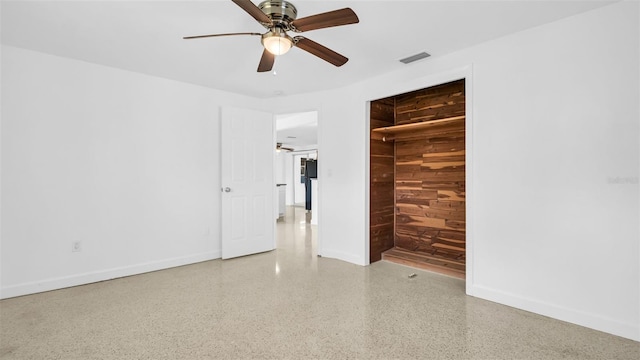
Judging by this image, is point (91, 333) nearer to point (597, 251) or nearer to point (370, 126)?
point (370, 126)

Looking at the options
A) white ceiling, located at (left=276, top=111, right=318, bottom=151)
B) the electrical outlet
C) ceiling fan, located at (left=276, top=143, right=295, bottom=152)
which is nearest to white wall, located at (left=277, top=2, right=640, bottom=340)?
white ceiling, located at (left=276, top=111, right=318, bottom=151)

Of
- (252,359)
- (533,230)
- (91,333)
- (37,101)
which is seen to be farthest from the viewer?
(37,101)

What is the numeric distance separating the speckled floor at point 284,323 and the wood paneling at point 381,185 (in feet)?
2.40

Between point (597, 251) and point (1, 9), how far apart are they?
4929 millimetres

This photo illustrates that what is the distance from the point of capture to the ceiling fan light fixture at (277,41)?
2.19 metres

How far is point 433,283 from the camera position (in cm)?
325

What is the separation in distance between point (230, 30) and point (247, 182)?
7.71ft

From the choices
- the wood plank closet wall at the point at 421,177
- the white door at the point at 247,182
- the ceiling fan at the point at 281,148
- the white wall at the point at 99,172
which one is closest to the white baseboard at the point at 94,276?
the white wall at the point at 99,172

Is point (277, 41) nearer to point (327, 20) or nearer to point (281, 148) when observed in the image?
point (327, 20)

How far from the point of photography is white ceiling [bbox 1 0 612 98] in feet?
7.35

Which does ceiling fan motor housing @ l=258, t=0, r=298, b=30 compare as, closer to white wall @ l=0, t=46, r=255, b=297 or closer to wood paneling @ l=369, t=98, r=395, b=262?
wood paneling @ l=369, t=98, r=395, b=262

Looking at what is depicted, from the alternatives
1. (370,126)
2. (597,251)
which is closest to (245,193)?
(370,126)

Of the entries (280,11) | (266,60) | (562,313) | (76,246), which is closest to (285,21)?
(280,11)

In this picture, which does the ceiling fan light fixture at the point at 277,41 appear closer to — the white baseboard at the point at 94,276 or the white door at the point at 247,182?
the white door at the point at 247,182
